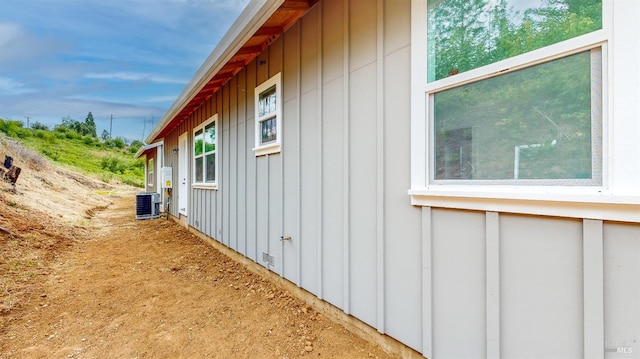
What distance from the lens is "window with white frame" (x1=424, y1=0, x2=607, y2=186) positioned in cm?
122

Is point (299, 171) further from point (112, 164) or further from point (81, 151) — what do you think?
point (81, 151)

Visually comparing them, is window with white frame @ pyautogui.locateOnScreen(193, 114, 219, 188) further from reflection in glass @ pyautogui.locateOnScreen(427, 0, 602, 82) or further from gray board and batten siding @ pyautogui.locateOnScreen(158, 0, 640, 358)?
reflection in glass @ pyautogui.locateOnScreen(427, 0, 602, 82)

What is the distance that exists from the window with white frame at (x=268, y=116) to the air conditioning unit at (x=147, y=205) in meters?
7.58

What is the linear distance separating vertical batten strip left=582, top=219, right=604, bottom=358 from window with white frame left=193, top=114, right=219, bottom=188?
5.32m

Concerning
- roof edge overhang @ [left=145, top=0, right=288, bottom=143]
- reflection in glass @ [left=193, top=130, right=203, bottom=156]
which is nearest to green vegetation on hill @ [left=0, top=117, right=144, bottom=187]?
reflection in glass @ [left=193, top=130, right=203, bottom=156]

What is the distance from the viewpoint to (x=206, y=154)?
617 cm

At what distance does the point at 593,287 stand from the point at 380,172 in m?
1.27

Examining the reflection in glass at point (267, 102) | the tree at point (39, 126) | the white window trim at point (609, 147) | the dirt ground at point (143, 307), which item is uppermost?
the tree at point (39, 126)

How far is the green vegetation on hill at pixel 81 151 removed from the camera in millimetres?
22938

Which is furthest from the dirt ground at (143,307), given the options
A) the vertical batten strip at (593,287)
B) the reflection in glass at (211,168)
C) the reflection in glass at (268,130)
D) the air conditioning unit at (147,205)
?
the air conditioning unit at (147,205)

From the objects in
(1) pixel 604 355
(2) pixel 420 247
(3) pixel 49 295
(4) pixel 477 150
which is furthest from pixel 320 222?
(3) pixel 49 295

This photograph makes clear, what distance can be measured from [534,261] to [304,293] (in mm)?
2207

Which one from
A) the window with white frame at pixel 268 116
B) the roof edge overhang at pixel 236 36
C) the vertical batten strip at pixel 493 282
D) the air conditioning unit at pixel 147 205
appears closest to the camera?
the vertical batten strip at pixel 493 282

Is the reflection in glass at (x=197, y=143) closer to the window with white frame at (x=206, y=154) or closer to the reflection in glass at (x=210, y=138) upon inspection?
the window with white frame at (x=206, y=154)
